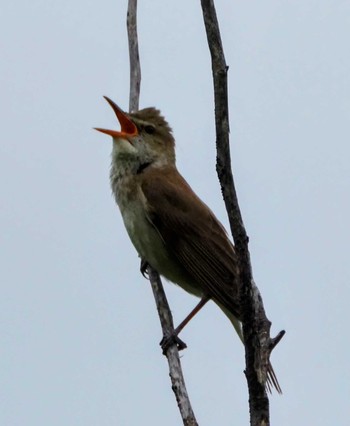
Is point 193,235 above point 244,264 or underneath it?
above

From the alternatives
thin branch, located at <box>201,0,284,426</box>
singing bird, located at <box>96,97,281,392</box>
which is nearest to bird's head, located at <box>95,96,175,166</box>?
singing bird, located at <box>96,97,281,392</box>

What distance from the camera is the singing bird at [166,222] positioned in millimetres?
7496

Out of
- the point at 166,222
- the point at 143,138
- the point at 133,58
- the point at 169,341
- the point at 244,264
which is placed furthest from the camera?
the point at 143,138

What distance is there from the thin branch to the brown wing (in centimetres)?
271

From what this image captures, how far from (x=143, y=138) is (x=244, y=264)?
144 inches

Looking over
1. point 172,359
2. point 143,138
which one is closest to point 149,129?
point 143,138

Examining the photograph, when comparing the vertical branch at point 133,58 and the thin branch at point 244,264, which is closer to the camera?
the thin branch at point 244,264

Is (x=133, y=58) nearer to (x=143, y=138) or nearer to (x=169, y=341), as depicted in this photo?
(x=143, y=138)

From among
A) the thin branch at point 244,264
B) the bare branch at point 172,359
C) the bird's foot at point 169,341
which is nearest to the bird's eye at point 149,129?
the bare branch at point 172,359

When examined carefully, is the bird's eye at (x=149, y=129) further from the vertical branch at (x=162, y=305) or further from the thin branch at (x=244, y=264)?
the thin branch at (x=244, y=264)

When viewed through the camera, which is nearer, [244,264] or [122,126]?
[244,264]

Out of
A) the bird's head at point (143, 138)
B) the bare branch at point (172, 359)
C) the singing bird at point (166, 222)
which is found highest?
the bird's head at point (143, 138)

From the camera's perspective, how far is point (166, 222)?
7664 millimetres

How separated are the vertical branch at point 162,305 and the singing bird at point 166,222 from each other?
0.62 feet
